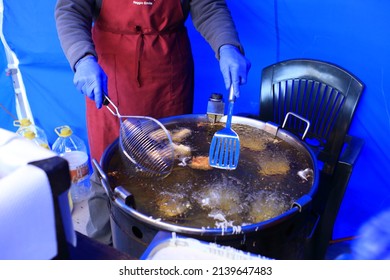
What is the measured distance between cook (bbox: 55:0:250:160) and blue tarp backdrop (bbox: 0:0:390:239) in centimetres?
40

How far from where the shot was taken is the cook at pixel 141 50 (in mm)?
1611

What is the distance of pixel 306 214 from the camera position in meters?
1.24

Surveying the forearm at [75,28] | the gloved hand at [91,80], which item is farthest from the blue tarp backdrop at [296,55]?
the gloved hand at [91,80]

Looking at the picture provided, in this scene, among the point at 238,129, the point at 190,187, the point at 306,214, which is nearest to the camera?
the point at 306,214

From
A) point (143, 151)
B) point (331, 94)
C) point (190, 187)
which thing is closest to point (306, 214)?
point (190, 187)

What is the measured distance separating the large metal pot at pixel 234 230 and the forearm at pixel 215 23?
2.62 feet

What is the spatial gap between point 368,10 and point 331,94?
50 centimetres

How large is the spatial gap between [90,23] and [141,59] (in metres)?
0.33

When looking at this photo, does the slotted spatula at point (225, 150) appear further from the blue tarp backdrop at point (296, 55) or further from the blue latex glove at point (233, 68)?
the blue tarp backdrop at point (296, 55)

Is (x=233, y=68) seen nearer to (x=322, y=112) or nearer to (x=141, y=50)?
(x=141, y=50)

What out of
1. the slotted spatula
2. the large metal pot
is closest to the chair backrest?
the large metal pot

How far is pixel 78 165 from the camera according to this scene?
284 cm

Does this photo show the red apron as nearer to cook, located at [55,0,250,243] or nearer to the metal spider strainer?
cook, located at [55,0,250,243]
